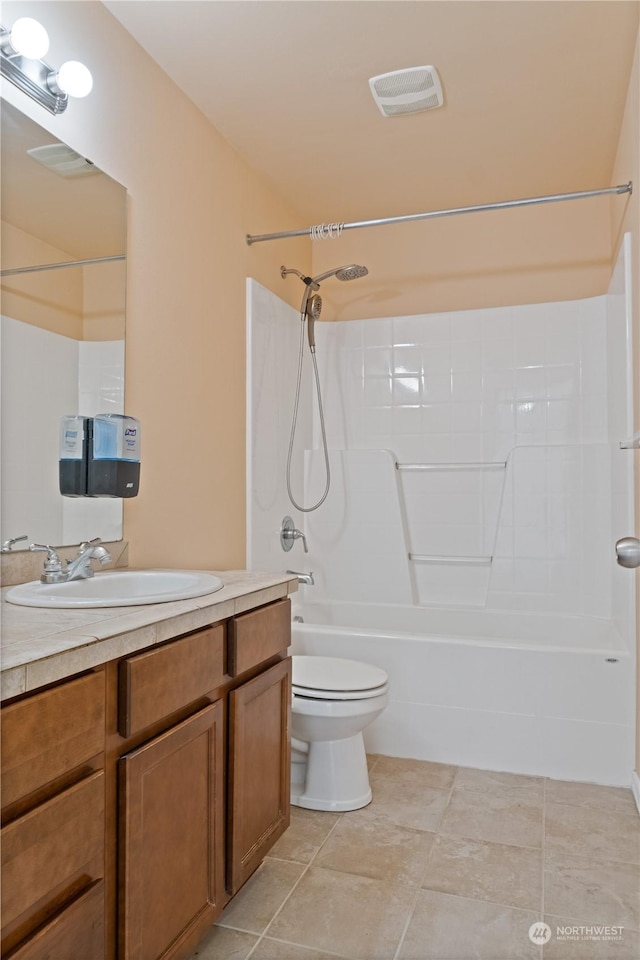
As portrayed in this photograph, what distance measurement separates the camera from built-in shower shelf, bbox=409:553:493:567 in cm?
344

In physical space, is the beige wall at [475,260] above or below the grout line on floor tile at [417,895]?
above

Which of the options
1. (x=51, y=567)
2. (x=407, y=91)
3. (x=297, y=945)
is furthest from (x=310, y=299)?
(x=297, y=945)

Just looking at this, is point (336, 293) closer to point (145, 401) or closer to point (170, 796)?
point (145, 401)

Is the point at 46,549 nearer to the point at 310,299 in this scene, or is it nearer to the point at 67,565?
the point at 67,565

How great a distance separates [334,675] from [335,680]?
0.06 m

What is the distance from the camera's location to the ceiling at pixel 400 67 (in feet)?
6.74

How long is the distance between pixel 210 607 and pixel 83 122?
1.43 metres

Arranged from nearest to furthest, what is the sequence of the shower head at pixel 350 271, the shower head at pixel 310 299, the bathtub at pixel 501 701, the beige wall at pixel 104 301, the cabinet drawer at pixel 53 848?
the cabinet drawer at pixel 53 848 < the beige wall at pixel 104 301 < the bathtub at pixel 501 701 < the shower head at pixel 350 271 < the shower head at pixel 310 299

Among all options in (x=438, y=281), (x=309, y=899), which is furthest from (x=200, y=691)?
(x=438, y=281)

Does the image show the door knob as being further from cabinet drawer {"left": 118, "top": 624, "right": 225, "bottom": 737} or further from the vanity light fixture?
the vanity light fixture

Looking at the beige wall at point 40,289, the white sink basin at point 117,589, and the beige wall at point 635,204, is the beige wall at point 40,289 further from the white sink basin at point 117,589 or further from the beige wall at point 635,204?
the beige wall at point 635,204

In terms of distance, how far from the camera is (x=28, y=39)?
4.97 feet

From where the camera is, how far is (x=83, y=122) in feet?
6.21

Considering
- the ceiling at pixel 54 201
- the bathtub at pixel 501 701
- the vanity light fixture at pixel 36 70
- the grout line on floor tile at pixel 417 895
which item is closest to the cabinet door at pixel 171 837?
the grout line on floor tile at pixel 417 895
